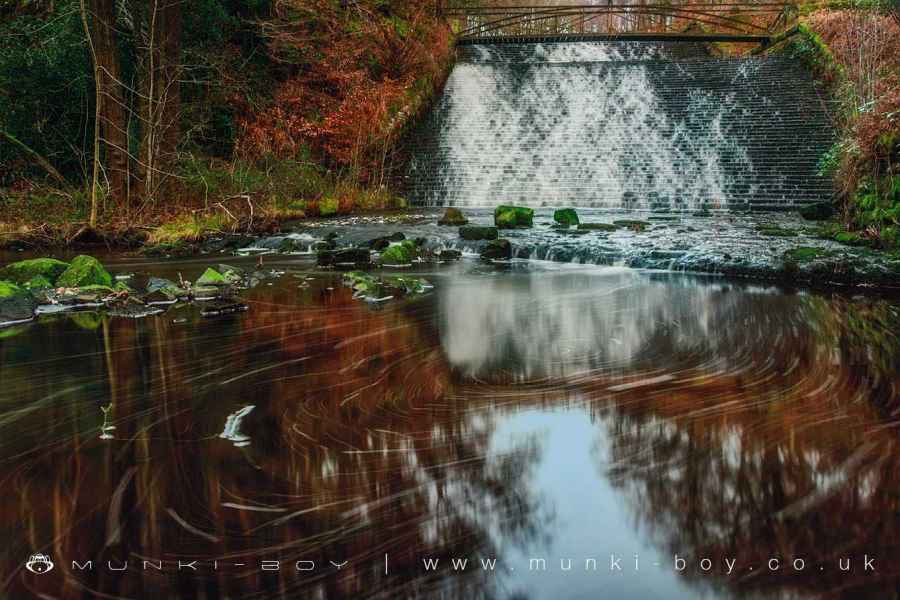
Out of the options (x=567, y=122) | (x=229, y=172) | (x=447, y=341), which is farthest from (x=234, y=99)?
(x=447, y=341)

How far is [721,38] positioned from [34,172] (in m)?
21.4

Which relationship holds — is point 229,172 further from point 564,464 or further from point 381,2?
point 564,464

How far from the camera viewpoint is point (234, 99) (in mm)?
16469

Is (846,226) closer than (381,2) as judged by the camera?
Yes

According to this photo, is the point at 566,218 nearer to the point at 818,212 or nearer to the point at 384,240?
the point at 384,240

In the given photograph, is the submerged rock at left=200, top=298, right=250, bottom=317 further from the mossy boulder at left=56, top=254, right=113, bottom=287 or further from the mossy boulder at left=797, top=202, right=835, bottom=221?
the mossy boulder at left=797, top=202, right=835, bottom=221

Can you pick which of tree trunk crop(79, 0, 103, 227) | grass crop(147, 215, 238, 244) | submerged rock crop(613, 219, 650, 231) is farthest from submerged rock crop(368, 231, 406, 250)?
tree trunk crop(79, 0, 103, 227)

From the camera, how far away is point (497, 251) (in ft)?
31.7

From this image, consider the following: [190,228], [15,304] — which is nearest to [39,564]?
[15,304]

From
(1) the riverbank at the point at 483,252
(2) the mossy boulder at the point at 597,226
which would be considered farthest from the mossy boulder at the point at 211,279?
(2) the mossy boulder at the point at 597,226

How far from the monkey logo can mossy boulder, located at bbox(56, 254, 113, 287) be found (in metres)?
5.14

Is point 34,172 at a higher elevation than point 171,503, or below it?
higher

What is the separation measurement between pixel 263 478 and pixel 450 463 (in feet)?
2.19

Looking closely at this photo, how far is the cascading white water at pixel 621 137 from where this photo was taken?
15.3 meters
